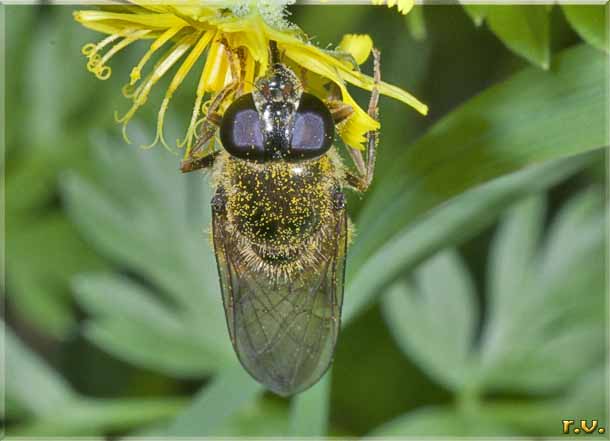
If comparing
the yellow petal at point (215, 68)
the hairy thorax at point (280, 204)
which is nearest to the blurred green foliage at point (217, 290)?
the hairy thorax at point (280, 204)

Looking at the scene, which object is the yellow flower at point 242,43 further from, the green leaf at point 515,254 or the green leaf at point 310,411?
the green leaf at point 515,254

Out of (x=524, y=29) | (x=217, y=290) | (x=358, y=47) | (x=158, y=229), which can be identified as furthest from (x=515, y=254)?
(x=358, y=47)

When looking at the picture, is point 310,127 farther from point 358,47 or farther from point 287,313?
point 287,313

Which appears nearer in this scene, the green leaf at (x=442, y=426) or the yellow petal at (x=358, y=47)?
the yellow petal at (x=358, y=47)

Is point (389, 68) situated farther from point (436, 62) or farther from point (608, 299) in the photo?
point (608, 299)

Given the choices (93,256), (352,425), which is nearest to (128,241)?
(93,256)

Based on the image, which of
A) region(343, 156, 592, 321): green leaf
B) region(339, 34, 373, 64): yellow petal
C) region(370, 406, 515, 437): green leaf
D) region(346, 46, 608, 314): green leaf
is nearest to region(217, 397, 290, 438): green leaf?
region(370, 406, 515, 437): green leaf
